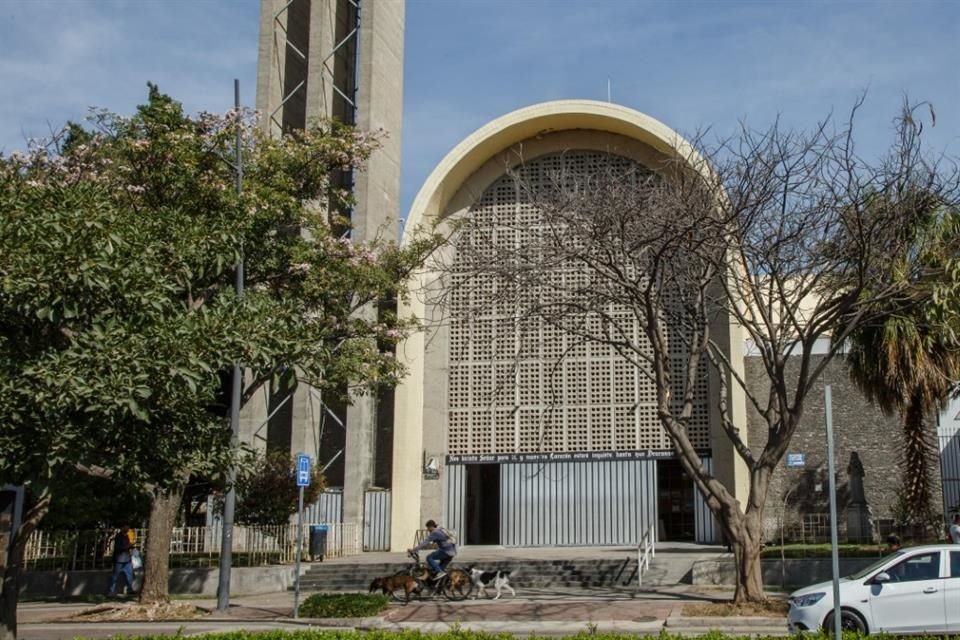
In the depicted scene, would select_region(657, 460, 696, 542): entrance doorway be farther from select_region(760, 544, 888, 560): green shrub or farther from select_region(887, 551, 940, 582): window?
select_region(887, 551, 940, 582): window

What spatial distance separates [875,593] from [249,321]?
863 centimetres

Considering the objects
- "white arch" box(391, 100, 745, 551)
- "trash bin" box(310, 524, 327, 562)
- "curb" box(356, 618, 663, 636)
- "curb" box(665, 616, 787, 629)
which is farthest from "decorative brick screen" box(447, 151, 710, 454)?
"curb" box(665, 616, 787, 629)

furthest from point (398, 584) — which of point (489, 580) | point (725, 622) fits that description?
point (725, 622)

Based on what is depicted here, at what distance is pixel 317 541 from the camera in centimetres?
2619

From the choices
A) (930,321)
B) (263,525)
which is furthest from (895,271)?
(263,525)

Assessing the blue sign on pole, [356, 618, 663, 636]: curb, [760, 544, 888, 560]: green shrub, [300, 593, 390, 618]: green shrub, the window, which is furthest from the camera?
[760, 544, 888, 560]: green shrub

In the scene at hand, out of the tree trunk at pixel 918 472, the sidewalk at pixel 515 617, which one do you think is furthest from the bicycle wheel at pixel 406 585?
the tree trunk at pixel 918 472

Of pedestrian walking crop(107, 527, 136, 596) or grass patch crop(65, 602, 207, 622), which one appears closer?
grass patch crop(65, 602, 207, 622)

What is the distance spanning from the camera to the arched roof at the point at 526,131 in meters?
30.5

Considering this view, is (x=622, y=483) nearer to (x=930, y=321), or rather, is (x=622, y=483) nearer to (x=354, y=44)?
(x=930, y=321)

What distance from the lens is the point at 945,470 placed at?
91.1 ft

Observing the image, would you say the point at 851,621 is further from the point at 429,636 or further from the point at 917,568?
the point at 429,636

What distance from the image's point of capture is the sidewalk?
15281 mm

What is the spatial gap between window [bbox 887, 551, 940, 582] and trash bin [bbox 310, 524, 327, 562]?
15942mm
